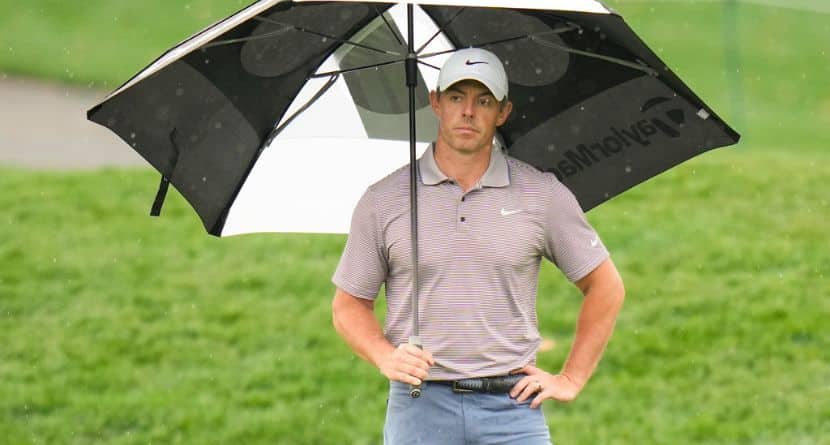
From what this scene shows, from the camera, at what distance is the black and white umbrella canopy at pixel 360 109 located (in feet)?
17.3

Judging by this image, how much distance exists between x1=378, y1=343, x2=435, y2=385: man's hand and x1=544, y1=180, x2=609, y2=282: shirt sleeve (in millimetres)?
546

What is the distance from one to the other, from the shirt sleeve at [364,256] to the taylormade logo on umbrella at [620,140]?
2.64 feet

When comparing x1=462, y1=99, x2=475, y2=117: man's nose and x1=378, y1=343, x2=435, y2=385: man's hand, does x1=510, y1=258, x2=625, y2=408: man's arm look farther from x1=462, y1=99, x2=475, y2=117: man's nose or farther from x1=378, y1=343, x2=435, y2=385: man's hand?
x1=462, y1=99, x2=475, y2=117: man's nose

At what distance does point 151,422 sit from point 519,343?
207 inches

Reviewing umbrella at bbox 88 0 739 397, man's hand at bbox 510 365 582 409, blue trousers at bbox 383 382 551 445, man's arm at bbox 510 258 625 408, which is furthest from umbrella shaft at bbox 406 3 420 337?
man's arm at bbox 510 258 625 408

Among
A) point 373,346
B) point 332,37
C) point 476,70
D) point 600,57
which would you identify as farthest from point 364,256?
point 600,57

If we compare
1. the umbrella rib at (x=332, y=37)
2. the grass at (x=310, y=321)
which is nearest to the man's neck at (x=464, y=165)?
the umbrella rib at (x=332, y=37)

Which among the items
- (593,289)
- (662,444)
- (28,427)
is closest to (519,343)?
(593,289)

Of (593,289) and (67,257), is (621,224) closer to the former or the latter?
(67,257)

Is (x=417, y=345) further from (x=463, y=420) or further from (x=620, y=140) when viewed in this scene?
(x=620, y=140)

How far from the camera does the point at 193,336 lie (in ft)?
36.3

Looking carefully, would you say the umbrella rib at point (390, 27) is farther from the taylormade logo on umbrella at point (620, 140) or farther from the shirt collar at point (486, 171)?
the taylormade logo on umbrella at point (620, 140)

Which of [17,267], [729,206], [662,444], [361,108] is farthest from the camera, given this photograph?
[729,206]

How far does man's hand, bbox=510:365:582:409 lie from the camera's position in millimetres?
4965
